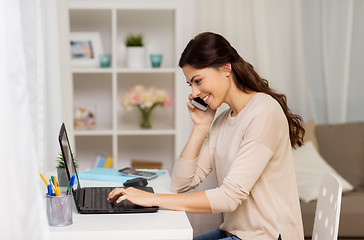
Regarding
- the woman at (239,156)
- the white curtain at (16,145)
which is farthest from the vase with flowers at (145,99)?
the white curtain at (16,145)

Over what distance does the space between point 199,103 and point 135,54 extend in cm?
164

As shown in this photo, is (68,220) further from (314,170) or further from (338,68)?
(338,68)

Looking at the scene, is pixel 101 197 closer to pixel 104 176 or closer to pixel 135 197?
pixel 135 197

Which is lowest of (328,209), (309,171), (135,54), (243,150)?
(309,171)

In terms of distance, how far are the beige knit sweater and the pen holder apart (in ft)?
1.44

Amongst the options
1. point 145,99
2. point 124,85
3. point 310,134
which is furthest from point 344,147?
point 124,85

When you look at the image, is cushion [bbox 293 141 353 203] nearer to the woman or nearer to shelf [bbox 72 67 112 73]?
the woman

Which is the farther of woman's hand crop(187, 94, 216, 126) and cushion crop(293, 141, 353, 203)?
cushion crop(293, 141, 353, 203)

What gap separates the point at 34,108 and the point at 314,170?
1934mm

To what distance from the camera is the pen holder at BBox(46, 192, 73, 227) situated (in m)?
1.24

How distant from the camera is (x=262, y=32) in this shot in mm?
3262

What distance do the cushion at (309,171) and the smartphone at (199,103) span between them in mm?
1207

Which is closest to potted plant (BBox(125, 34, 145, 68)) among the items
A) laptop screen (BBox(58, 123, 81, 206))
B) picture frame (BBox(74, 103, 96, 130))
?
picture frame (BBox(74, 103, 96, 130))

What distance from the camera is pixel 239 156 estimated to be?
4.90 ft
